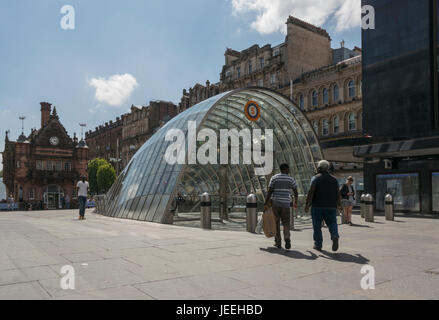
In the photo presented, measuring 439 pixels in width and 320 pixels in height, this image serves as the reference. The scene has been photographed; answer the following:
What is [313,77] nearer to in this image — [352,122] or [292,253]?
[352,122]

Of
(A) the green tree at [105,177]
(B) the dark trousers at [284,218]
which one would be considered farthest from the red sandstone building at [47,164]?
(B) the dark trousers at [284,218]

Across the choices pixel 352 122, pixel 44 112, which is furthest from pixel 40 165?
pixel 352 122

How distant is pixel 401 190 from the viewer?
22734mm

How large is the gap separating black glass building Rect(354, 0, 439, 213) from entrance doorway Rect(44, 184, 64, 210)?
5351 centimetres

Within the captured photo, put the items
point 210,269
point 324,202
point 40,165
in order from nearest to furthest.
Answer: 1. point 210,269
2. point 324,202
3. point 40,165

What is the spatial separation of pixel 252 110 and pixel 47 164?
5349 centimetres

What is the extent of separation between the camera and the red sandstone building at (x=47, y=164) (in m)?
60.4

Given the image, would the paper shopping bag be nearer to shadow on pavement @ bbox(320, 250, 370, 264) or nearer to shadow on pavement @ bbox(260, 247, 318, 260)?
shadow on pavement @ bbox(260, 247, 318, 260)

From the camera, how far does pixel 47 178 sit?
61594 millimetres

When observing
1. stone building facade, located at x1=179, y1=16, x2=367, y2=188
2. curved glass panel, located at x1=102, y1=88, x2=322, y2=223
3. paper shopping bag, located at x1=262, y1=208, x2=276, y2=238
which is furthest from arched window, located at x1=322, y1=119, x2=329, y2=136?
paper shopping bag, located at x1=262, y1=208, x2=276, y2=238

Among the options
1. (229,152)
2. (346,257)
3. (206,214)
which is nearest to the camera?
(346,257)

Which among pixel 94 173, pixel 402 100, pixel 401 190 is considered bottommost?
pixel 401 190
